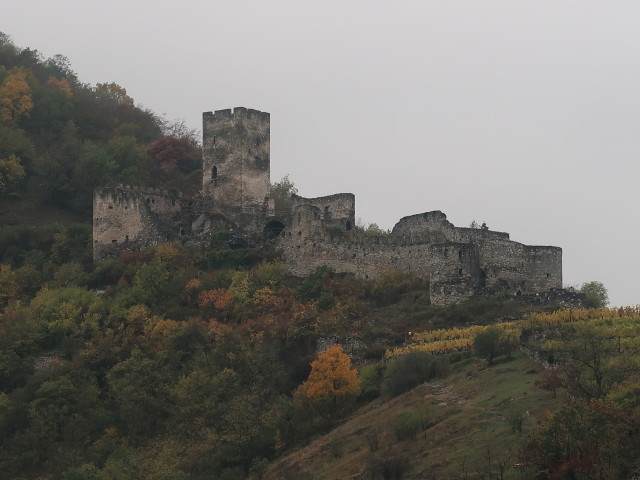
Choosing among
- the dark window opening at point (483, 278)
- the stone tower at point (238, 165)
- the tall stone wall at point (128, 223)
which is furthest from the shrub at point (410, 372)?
the tall stone wall at point (128, 223)

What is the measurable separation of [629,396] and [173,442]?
19.1 metres

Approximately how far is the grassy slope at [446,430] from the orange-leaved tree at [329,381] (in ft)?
4.56

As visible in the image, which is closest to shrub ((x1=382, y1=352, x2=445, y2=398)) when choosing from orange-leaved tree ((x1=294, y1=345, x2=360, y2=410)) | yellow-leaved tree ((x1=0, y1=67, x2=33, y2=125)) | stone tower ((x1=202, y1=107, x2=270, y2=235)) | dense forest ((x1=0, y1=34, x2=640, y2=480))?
dense forest ((x1=0, y1=34, x2=640, y2=480))

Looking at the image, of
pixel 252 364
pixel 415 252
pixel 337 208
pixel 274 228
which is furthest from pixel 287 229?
pixel 252 364

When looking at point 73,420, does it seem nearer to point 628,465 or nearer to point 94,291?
point 94,291

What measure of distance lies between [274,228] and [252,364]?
1655 cm

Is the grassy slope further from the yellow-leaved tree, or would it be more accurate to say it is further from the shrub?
the yellow-leaved tree

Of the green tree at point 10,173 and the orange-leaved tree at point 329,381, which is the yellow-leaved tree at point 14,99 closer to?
the green tree at point 10,173

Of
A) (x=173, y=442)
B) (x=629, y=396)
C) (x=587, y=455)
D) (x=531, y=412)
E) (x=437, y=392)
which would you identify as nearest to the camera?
(x=587, y=455)

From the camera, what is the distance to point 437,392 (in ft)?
141

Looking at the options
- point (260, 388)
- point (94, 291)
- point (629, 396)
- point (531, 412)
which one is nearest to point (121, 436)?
point (260, 388)

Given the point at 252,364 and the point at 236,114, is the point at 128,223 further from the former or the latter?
the point at 252,364

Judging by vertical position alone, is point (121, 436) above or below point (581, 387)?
below

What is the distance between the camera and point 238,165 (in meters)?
67.4
